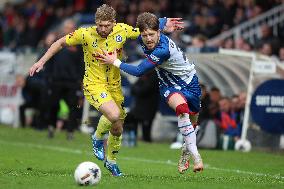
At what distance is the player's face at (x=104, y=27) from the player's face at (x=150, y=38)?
24.3 inches

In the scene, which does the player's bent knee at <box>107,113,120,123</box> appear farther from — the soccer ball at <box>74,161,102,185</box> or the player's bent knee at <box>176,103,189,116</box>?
the soccer ball at <box>74,161,102,185</box>

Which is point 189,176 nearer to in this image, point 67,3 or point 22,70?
point 22,70

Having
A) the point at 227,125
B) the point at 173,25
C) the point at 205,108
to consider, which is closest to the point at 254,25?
the point at 205,108

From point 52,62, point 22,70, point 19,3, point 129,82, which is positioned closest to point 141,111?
point 129,82

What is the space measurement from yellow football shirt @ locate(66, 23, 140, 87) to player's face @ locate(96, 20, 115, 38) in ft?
0.46

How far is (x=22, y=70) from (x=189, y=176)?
1530 centimetres

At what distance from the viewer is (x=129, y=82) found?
2277 centimetres

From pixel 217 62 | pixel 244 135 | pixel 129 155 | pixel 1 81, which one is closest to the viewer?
pixel 129 155

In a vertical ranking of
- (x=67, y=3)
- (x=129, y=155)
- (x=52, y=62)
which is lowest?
(x=129, y=155)

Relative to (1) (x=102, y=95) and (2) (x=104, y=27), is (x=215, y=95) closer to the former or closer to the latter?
(1) (x=102, y=95)

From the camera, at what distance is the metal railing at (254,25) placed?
2520 centimetres

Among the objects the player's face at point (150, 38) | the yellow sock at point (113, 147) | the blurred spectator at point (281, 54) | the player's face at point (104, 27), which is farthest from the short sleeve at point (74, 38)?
the blurred spectator at point (281, 54)

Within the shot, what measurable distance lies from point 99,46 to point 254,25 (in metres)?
12.7

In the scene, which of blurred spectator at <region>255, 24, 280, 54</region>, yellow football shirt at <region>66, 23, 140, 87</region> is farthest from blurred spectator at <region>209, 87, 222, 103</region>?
yellow football shirt at <region>66, 23, 140, 87</region>
